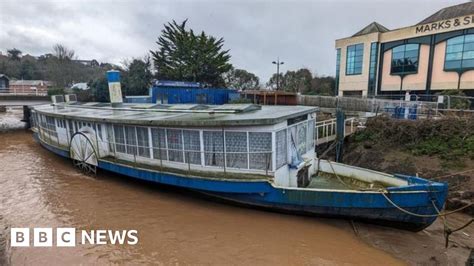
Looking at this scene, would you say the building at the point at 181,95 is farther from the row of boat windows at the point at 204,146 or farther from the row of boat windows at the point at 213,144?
the row of boat windows at the point at 204,146

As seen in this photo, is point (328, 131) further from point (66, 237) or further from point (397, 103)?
point (66, 237)

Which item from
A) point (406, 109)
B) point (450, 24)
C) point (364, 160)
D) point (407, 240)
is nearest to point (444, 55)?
point (450, 24)

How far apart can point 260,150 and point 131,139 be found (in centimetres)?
525

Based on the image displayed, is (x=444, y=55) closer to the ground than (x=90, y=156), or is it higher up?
higher up

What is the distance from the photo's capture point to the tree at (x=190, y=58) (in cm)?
→ 3766

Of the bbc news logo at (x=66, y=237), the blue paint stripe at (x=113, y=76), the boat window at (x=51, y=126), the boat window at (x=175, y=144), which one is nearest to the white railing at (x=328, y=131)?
the boat window at (x=175, y=144)

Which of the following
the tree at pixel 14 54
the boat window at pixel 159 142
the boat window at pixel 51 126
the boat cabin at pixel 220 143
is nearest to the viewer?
the boat cabin at pixel 220 143

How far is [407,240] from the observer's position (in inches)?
295

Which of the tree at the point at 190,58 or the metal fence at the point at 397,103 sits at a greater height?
the tree at the point at 190,58

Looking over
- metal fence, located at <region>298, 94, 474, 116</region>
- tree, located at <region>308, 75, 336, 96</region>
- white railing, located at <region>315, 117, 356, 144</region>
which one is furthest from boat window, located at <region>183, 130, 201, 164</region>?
tree, located at <region>308, 75, 336, 96</region>

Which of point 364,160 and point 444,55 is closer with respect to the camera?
point 364,160

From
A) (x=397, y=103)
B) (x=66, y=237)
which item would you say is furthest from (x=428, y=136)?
(x=66, y=237)

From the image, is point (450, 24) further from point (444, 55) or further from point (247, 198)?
A: point (247, 198)

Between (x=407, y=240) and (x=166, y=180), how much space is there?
23.1ft
